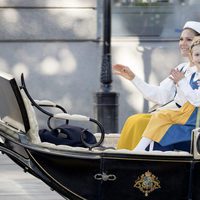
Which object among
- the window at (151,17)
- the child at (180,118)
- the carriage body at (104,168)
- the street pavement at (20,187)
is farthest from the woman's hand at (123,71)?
the window at (151,17)

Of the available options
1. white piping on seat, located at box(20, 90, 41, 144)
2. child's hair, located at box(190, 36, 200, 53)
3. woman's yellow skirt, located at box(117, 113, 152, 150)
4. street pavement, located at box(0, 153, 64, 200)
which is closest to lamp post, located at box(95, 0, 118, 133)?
street pavement, located at box(0, 153, 64, 200)

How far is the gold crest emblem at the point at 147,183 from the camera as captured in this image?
5172 millimetres

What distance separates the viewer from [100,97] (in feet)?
34.9

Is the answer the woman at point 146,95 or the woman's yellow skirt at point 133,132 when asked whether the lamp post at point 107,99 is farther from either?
the woman's yellow skirt at point 133,132

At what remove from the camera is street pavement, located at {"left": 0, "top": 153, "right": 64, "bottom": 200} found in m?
7.07

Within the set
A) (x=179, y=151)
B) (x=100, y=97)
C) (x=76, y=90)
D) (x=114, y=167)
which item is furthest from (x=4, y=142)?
(x=76, y=90)

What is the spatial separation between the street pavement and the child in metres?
1.75

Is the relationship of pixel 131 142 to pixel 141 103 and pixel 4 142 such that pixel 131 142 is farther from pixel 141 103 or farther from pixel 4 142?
pixel 141 103

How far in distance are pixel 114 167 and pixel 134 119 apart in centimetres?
80

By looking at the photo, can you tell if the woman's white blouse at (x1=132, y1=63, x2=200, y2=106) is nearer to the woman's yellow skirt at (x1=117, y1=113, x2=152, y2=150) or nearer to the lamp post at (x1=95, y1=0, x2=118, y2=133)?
the woman's yellow skirt at (x1=117, y1=113, x2=152, y2=150)

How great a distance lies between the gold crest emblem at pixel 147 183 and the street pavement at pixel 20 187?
1.94 metres

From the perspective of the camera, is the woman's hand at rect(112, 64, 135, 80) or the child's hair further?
the woman's hand at rect(112, 64, 135, 80)

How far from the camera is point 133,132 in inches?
230

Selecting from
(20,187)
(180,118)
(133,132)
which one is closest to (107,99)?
(20,187)
